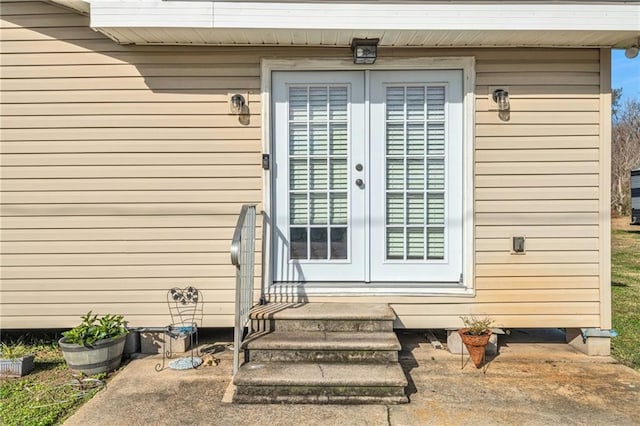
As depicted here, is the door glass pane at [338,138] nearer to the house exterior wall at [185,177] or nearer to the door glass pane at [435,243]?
the house exterior wall at [185,177]

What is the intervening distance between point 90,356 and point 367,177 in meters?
2.42

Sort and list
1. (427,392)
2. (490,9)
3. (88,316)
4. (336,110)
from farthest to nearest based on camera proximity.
Answer: (336,110) < (88,316) < (490,9) < (427,392)

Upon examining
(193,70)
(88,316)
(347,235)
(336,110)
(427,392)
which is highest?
(193,70)

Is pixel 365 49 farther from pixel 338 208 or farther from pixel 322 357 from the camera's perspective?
pixel 322 357

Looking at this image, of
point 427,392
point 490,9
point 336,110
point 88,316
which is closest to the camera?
point 427,392

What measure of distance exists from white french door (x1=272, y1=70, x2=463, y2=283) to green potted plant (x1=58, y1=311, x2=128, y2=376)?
1.27m

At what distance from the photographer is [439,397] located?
262 cm

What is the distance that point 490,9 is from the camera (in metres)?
3.02

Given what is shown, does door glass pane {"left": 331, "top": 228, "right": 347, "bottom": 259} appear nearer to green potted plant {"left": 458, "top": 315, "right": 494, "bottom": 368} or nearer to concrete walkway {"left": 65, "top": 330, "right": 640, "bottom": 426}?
concrete walkway {"left": 65, "top": 330, "right": 640, "bottom": 426}

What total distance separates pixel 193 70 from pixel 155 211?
1167 millimetres

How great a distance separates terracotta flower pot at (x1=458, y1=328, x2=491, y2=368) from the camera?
3.02 meters

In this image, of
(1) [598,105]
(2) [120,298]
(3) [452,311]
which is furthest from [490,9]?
(2) [120,298]

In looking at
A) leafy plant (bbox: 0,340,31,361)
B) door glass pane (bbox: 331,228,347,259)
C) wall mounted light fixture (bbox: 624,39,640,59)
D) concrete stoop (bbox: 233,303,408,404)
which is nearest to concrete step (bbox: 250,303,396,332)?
concrete stoop (bbox: 233,303,408,404)

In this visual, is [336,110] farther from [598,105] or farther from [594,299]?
[594,299]
